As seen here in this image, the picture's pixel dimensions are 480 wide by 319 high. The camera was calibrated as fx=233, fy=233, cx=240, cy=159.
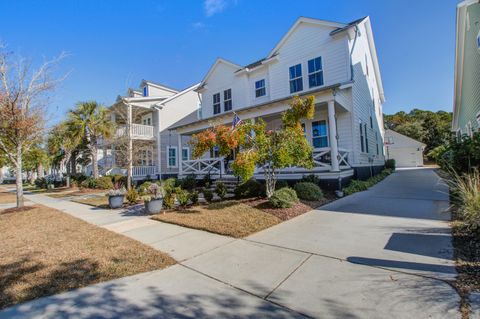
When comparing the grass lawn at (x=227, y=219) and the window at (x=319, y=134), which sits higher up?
the window at (x=319, y=134)

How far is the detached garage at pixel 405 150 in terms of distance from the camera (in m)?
37.1


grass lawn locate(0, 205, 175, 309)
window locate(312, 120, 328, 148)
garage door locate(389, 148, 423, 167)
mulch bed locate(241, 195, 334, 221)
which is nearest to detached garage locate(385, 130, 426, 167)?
garage door locate(389, 148, 423, 167)

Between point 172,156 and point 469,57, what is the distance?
20.7 meters

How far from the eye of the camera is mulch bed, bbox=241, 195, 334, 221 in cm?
676

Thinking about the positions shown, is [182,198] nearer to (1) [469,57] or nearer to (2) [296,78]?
(2) [296,78]

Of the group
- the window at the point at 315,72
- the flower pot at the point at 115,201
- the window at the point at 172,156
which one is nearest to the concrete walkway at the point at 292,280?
the flower pot at the point at 115,201

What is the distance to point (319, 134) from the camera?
12.8 m

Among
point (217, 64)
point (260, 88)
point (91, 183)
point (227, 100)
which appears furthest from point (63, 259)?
point (91, 183)

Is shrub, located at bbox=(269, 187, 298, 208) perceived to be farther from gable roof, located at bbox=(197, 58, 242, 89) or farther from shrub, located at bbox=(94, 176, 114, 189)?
shrub, located at bbox=(94, 176, 114, 189)

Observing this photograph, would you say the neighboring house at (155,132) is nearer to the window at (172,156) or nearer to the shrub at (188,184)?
the window at (172,156)

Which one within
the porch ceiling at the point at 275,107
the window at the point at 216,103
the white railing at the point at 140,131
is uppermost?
the window at the point at 216,103

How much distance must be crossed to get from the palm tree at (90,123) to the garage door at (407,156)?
41352mm

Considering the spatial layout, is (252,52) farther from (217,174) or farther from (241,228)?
(241,228)

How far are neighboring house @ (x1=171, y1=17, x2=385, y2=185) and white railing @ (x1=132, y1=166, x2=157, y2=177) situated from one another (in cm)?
464
